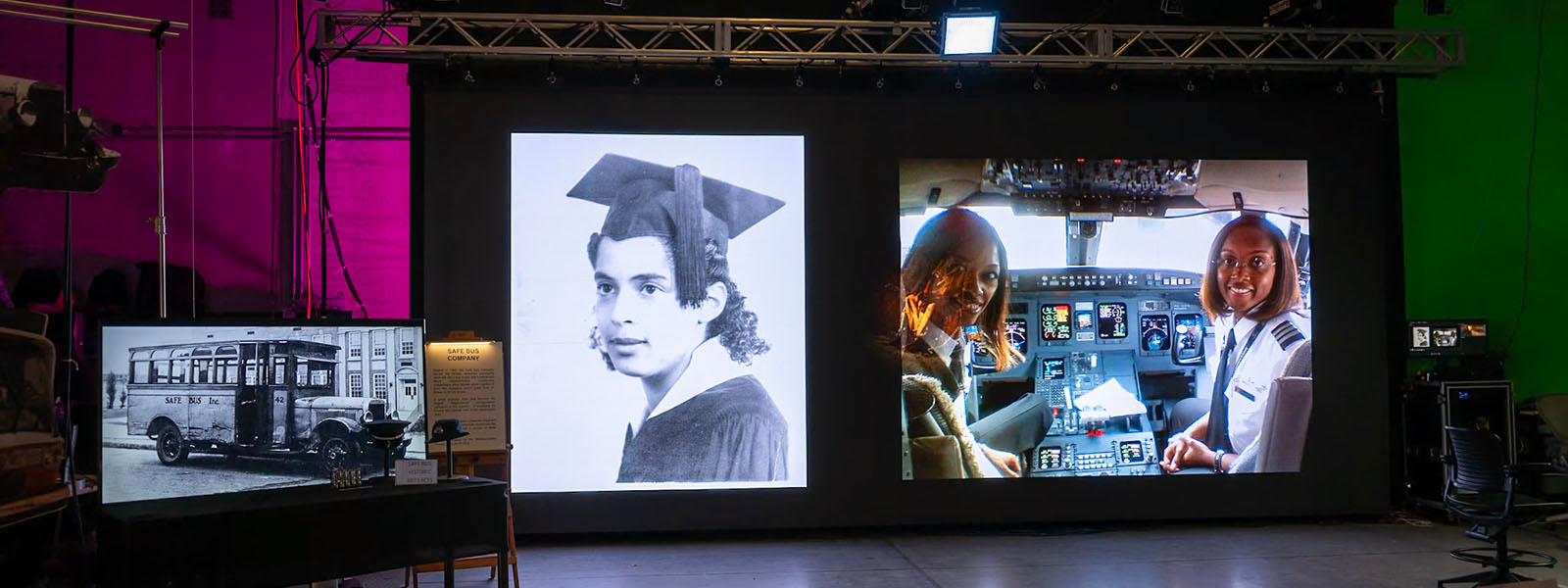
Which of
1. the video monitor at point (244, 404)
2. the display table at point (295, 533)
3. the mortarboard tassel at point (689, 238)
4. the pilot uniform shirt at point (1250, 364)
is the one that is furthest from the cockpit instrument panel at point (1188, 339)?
the video monitor at point (244, 404)

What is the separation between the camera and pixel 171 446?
4082 mm

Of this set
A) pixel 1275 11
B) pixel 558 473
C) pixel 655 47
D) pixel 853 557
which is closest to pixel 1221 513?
pixel 853 557

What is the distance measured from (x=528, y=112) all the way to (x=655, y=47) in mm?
936

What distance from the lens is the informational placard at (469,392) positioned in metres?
5.56

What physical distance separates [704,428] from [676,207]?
144cm

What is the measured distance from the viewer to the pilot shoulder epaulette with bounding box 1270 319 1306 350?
719cm

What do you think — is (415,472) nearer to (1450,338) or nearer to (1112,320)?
(1112,320)

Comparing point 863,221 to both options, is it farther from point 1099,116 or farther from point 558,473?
point 558,473

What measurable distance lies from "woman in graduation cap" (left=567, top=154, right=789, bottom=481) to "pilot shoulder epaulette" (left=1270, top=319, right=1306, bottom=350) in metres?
3.43

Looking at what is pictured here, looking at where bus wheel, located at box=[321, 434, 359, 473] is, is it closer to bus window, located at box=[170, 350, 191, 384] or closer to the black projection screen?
bus window, located at box=[170, 350, 191, 384]

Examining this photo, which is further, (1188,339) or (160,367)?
(1188,339)

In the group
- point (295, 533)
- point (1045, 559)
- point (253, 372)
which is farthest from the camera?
point (1045, 559)

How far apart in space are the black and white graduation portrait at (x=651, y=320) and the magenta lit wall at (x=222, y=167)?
205cm

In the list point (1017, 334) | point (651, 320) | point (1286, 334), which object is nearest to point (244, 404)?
point (651, 320)
